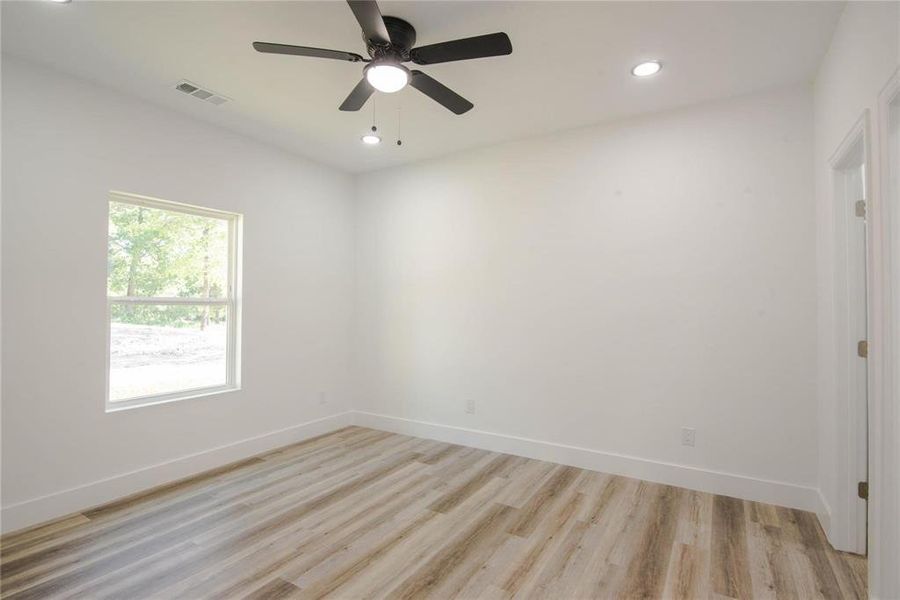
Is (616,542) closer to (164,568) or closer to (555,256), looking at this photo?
(555,256)

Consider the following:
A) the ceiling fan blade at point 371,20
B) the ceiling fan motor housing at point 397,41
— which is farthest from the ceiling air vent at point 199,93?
the ceiling fan blade at point 371,20

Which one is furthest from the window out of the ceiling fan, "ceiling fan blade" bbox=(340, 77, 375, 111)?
the ceiling fan

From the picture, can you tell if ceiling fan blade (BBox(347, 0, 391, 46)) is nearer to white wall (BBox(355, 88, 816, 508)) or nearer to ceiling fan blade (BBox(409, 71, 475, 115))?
ceiling fan blade (BBox(409, 71, 475, 115))

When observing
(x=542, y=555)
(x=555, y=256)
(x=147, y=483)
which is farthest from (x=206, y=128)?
(x=542, y=555)

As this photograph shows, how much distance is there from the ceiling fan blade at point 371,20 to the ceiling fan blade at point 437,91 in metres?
0.28

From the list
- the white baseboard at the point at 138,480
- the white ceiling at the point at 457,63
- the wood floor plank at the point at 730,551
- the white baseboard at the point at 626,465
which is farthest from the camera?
the white baseboard at the point at 626,465

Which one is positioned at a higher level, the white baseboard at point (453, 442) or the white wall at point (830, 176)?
the white wall at point (830, 176)

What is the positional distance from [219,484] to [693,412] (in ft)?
11.6

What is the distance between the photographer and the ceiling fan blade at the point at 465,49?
6.36 feet

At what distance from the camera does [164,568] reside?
2178 mm

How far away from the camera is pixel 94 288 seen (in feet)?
9.55

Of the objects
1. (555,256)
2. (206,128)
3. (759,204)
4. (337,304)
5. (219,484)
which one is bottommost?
(219,484)

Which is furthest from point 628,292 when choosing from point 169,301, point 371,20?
point 169,301

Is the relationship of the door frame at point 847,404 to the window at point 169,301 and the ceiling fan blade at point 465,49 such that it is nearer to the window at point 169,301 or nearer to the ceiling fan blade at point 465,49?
the ceiling fan blade at point 465,49
